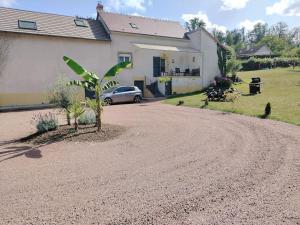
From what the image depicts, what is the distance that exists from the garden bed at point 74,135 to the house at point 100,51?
1491cm

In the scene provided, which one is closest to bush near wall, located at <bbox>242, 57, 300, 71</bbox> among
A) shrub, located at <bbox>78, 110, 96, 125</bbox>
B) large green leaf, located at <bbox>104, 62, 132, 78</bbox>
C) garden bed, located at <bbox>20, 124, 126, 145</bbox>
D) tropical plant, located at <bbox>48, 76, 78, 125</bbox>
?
large green leaf, located at <bbox>104, 62, 132, 78</bbox>

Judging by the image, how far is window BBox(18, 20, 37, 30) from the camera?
25.0 metres

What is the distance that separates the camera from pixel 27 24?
83.6 ft

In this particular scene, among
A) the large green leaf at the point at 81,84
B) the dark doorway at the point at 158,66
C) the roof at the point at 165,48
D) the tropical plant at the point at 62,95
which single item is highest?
the roof at the point at 165,48

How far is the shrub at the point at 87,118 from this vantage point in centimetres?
1288

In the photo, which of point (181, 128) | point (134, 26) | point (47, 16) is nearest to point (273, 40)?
point (134, 26)

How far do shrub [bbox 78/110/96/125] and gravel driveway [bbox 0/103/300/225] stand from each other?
2.93 meters

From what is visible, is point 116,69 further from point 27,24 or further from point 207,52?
point 207,52

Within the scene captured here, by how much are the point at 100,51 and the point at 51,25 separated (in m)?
5.22

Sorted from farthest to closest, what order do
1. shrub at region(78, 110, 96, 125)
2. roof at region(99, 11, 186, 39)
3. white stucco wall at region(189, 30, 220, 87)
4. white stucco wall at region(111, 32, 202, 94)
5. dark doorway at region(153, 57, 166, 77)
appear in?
white stucco wall at region(189, 30, 220, 87), dark doorway at region(153, 57, 166, 77), roof at region(99, 11, 186, 39), white stucco wall at region(111, 32, 202, 94), shrub at region(78, 110, 96, 125)

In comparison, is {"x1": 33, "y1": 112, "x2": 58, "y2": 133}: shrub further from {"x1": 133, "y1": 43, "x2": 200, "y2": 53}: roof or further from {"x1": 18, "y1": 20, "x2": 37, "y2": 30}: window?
{"x1": 133, "y1": 43, "x2": 200, "y2": 53}: roof

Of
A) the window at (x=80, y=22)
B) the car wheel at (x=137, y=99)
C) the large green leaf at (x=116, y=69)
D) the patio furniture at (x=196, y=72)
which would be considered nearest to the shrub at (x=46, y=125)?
the large green leaf at (x=116, y=69)

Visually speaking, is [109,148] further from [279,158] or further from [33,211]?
[279,158]

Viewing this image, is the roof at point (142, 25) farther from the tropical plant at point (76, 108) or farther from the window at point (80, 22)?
the tropical plant at point (76, 108)
